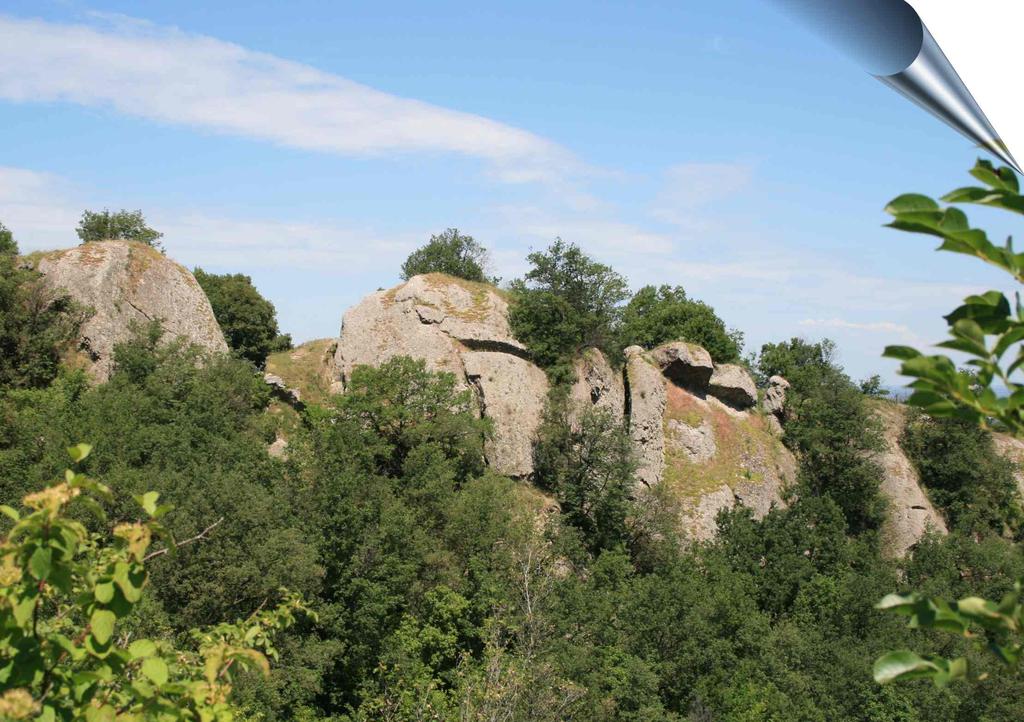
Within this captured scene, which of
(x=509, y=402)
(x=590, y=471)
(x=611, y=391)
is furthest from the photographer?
(x=611, y=391)

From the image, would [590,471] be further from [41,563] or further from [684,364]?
[41,563]

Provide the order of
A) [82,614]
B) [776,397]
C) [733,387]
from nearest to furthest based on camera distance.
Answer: [82,614], [733,387], [776,397]

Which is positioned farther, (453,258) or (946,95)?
(453,258)

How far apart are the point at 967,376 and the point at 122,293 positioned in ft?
88.5

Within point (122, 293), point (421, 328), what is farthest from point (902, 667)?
point (122, 293)

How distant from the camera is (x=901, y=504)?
33.9m

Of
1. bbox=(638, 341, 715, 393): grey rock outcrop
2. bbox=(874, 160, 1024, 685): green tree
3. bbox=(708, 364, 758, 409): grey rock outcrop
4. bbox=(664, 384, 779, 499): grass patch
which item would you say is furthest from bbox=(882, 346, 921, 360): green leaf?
bbox=(708, 364, 758, 409): grey rock outcrop

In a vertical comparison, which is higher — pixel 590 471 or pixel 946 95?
pixel 946 95

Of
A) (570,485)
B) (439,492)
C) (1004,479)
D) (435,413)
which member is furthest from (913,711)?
(1004,479)

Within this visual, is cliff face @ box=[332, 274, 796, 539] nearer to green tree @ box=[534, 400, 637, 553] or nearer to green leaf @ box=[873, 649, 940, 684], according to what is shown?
green tree @ box=[534, 400, 637, 553]

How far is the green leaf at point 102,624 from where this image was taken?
240cm

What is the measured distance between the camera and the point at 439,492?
878 inches

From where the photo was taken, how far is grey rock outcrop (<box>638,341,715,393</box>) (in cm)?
3291

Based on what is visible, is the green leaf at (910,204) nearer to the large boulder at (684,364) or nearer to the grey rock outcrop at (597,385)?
the grey rock outcrop at (597,385)
